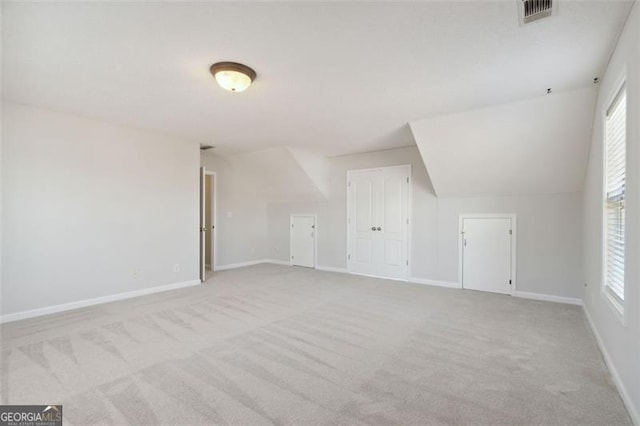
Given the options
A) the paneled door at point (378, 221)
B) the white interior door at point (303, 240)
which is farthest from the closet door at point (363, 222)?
the white interior door at point (303, 240)

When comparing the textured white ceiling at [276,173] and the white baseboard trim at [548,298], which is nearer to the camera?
the white baseboard trim at [548,298]

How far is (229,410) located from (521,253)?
180 inches

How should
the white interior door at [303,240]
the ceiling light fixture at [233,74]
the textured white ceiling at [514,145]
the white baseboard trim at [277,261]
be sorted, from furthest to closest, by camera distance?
the white baseboard trim at [277,261] → the white interior door at [303,240] → the textured white ceiling at [514,145] → the ceiling light fixture at [233,74]

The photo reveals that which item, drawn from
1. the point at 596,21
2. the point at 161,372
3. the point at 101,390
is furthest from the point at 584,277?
the point at 101,390

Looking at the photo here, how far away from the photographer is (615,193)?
2.49 meters

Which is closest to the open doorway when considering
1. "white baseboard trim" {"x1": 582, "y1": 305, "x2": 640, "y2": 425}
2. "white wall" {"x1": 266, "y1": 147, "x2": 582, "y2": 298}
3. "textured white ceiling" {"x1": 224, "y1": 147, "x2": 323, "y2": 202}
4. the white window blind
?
"textured white ceiling" {"x1": 224, "y1": 147, "x2": 323, "y2": 202}

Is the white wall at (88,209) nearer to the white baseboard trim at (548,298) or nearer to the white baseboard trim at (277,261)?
the white baseboard trim at (277,261)

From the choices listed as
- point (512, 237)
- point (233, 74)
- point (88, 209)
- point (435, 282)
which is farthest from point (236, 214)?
point (512, 237)

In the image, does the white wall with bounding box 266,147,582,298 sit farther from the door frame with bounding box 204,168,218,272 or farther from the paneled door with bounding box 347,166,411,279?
the door frame with bounding box 204,168,218,272

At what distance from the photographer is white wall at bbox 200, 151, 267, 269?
22.6 feet

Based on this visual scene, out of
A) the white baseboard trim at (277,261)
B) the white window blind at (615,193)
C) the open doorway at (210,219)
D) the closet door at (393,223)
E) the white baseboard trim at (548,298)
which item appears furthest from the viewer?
the white baseboard trim at (277,261)

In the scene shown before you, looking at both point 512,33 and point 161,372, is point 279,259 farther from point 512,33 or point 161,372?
point 512,33

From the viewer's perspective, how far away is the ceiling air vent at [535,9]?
1890mm

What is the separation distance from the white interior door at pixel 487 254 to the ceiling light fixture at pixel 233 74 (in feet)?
13.4
